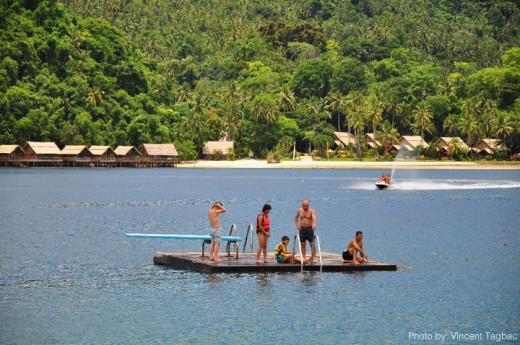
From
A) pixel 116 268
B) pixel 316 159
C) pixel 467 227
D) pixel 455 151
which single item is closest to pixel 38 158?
pixel 316 159

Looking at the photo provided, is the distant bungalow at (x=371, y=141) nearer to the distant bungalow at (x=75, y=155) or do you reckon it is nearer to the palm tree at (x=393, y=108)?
the palm tree at (x=393, y=108)

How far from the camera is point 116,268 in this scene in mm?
42375

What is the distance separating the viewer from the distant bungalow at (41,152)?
589ft

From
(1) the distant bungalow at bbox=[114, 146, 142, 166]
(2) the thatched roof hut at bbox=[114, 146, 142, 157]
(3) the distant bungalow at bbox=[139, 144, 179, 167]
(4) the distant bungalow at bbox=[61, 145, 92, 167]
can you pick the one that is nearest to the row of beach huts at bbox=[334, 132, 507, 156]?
(3) the distant bungalow at bbox=[139, 144, 179, 167]

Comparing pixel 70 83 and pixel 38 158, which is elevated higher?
pixel 70 83

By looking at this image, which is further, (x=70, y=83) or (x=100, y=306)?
(x=70, y=83)

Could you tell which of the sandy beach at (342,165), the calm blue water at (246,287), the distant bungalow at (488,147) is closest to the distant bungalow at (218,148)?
the sandy beach at (342,165)

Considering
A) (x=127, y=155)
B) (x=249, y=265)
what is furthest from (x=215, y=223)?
(x=127, y=155)

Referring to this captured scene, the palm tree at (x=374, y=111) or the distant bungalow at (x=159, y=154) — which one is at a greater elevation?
the palm tree at (x=374, y=111)

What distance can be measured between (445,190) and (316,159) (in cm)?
7070

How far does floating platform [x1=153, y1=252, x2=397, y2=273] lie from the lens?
37.8 meters

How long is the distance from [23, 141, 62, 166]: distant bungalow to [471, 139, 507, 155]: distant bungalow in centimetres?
8077

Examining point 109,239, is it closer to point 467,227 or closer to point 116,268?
point 116,268

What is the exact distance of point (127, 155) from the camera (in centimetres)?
18838
